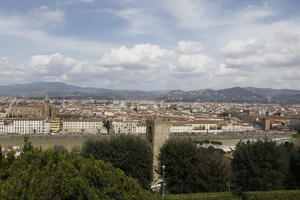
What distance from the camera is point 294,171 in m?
9.32

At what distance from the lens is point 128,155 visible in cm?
945

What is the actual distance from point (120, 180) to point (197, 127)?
37960mm

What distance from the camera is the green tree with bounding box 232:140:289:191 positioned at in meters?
8.27

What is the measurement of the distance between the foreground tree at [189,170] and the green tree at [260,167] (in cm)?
48

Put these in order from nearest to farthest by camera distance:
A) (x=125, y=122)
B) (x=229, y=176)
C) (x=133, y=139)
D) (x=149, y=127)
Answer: (x=229, y=176)
(x=133, y=139)
(x=149, y=127)
(x=125, y=122)

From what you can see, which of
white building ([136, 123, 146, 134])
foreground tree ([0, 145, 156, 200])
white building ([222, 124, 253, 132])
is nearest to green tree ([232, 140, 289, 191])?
foreground tree ([0, 145, 156, 200])

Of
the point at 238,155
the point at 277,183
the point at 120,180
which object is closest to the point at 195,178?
the point at 238,155

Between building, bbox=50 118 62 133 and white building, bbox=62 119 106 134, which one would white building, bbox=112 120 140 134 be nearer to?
white building, bbox=62 119 106 134

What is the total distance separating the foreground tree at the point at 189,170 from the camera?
8.37 metres

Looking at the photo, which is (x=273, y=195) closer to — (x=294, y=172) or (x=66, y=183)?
(x=294, y=172)

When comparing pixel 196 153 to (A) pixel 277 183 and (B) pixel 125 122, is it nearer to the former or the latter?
(A) pixel 277 183

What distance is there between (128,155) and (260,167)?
4044mm

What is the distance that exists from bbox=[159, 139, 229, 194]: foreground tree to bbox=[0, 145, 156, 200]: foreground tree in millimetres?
4040

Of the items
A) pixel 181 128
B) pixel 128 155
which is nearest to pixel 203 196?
pixel 128 155
